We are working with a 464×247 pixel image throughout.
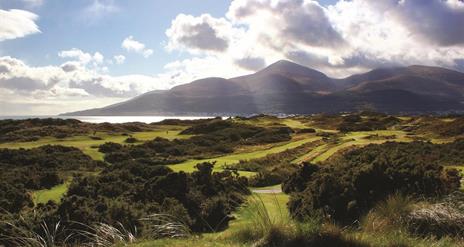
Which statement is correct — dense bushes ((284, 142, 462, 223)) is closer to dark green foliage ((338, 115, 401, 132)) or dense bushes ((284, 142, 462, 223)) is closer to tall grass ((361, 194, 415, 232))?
tall grass ((361, 194, 415, 232))

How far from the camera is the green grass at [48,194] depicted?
19.6 metres

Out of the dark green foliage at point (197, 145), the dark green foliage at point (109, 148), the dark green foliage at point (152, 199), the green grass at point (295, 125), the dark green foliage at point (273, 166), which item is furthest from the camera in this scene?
the green grass at point (295, 125)

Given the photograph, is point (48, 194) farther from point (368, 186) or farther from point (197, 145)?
point (197, 145)

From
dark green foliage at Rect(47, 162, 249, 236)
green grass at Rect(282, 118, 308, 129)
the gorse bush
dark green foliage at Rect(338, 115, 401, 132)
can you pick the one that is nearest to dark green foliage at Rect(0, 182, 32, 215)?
the gorse bush

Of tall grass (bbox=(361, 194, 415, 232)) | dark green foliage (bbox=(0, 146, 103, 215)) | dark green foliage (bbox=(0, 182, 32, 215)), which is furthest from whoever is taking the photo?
dark green foliage (bbox=(0, 146, 103, 215))

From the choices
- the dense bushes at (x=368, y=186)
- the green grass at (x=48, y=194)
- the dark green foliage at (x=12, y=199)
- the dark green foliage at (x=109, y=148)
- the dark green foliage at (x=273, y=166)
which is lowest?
the dark green foliage at (x=273, y=166)

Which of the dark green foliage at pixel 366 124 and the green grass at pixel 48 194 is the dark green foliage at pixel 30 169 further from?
the dark green foliage at pixel 366 124

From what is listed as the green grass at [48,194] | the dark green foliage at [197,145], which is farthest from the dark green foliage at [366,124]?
the green grass at [48,194]

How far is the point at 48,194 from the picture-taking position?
2106 centimetres

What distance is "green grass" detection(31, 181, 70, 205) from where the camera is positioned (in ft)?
64.2

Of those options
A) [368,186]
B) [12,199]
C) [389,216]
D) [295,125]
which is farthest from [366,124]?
[389,216]

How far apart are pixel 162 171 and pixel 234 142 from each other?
37.0 metres

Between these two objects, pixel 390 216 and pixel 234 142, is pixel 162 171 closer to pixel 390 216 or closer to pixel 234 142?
pixel 390 216

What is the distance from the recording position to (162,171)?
21984 mm
